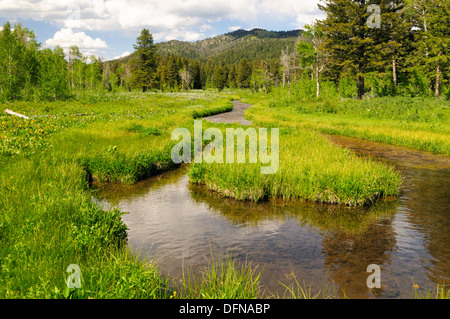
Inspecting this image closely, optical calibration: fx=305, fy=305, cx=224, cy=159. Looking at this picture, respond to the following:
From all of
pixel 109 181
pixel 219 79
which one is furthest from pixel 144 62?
pixel 109 181

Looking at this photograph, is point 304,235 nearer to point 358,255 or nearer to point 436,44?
point 358,255

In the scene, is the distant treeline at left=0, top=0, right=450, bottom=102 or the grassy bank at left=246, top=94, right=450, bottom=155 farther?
the distant treeline at left=0, top=0, right=450, bottom=102

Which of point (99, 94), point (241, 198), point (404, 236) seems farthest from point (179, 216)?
point (99, 94)

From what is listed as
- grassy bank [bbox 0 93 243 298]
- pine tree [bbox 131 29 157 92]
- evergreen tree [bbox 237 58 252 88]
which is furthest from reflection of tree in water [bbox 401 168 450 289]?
evergreen tree [bbox 237 58 252 88]

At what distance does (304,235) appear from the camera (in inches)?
296

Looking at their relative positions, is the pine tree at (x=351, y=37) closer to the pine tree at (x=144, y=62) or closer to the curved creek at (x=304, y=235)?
the curved creek at (x=304, y=235)

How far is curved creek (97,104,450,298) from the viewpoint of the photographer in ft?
18.5

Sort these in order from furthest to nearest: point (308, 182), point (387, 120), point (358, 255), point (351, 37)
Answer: point (351, 37) → point (387, 120) → point (308, 182) → point (358, 255)

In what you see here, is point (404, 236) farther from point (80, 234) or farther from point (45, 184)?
point (45, 184)

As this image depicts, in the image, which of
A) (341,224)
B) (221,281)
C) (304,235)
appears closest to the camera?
(221,281)

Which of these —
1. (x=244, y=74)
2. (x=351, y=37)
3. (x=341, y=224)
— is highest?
(x=244, y=74)

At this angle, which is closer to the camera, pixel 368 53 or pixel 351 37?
pixel 368 53

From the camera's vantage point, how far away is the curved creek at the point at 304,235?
565 cm

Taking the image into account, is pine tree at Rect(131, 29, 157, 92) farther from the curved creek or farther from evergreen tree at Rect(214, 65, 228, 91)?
the curved creek
